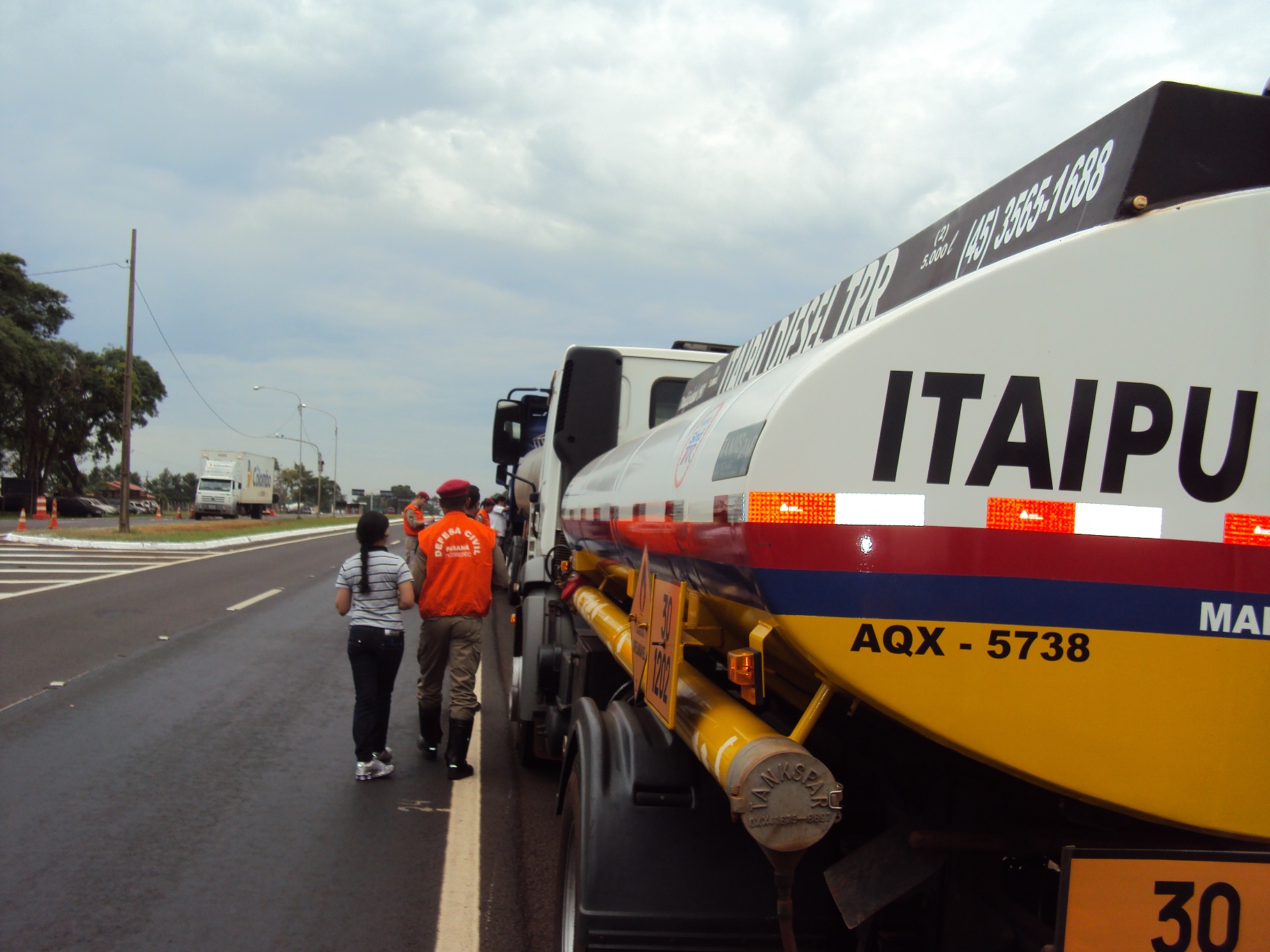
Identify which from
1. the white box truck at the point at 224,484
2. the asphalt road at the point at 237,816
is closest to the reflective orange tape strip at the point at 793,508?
the asphalt road at the point at 237,816

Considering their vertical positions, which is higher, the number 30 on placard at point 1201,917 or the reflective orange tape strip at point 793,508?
the reflective orange tape strip at point 793,508

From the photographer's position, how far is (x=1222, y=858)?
2025 millimetres

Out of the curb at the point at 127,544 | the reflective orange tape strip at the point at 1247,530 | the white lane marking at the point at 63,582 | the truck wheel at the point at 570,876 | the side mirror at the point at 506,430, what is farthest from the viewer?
the curb at the point at 127,544

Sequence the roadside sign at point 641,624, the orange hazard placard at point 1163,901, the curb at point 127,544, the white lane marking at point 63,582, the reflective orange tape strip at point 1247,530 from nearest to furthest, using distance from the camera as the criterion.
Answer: the orange hazard placard at point 1163,901 < the reflective orange tape strip at point 1247,530 < the roadside sign at point 641,624 < the white lane marking at point 63,582 < the curb at point 127,544

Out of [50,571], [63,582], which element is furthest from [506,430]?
[50,571]

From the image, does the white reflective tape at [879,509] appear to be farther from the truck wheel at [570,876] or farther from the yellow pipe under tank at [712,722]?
the truck wheel at [570,876]

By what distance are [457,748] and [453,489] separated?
171 centimetres

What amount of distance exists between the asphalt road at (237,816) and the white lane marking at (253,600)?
403 cm

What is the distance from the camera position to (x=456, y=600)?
6574 mm

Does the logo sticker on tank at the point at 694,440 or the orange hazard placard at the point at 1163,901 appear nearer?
the orange hazard placard at the point at 1163,901

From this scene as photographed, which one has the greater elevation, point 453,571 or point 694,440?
point 694,440

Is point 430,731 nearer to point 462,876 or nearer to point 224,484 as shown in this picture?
point 462,876

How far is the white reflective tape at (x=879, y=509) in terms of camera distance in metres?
2.01

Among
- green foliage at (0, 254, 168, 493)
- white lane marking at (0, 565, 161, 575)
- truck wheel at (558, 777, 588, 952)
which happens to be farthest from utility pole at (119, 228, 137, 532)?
truck wheel at (558, 777, 588, 952)
